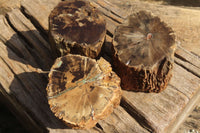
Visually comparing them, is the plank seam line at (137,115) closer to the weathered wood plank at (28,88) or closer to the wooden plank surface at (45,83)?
the wooden plank surface at (45,83)

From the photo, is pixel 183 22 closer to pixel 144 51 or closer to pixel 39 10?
pixel 144 51

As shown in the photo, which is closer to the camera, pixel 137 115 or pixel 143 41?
pixel 143 41

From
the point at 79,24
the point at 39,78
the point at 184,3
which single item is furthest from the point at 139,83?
the point at 184,3

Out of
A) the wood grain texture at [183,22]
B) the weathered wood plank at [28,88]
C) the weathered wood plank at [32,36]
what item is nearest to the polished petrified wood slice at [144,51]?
the weathered wood plank at [28,88]

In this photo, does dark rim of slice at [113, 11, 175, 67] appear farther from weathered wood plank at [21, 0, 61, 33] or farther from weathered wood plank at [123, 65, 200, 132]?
weathered wood plank at [21, 0, 61, 33]

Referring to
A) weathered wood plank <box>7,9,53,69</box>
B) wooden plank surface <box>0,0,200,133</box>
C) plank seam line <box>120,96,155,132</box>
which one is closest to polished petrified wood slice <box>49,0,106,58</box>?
weathered wood plank <box>7,9,53,69</box>

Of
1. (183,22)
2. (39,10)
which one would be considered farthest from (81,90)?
(183,22)
